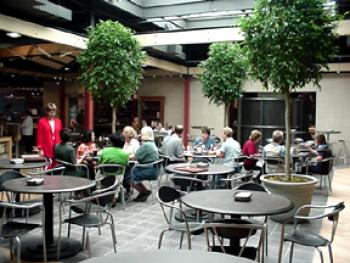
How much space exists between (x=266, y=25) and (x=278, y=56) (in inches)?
17.4

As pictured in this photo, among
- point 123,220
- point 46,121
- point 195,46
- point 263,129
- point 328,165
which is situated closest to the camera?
point 123,220

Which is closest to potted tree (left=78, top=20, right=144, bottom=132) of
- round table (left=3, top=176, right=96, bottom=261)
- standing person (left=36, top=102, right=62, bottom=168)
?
standing person (left=36, top=102, right=62, bottom=168)

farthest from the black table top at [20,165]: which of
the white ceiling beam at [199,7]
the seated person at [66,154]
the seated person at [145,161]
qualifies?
the white ceiling beam at [199,7]

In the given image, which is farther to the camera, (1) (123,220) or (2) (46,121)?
(2) (46,121)

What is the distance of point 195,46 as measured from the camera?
14.6 m

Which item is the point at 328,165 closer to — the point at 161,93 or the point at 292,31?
the point at 292,31

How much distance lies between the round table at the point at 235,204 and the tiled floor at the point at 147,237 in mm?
938

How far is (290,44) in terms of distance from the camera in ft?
16.2

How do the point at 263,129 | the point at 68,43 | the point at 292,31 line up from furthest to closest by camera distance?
the point at 263,129 → the point at 68,43 → the point at 292,31

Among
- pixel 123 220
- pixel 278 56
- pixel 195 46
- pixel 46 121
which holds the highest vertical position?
pixel 195 46

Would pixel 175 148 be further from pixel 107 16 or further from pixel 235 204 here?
pixel 107 16

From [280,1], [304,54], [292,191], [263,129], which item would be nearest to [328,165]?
[292,191]

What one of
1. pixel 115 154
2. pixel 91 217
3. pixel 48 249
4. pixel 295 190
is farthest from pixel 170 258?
pixel 115 154

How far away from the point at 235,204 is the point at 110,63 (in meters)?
4.68
